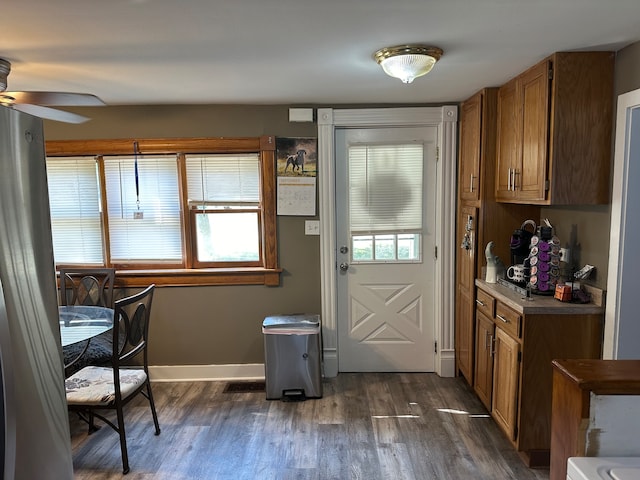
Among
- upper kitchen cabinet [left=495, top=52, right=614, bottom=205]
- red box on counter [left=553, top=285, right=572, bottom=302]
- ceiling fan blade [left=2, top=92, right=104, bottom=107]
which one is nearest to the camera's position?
ceiling fan blade [left=2, top=92, right=104, bottom=107]

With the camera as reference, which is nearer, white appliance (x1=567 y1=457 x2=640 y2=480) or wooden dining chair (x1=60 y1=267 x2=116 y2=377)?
white appliance (x1=567 y1=457 x2=640 y2=480)

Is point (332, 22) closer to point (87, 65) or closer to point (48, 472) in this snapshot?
point (87, 65)

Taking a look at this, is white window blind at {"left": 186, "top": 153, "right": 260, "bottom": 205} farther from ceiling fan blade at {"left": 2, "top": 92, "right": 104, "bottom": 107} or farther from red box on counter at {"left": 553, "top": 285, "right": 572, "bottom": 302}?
red box on counter at {"left": 553, "top": 285, "right": 572, "bottom": 302}

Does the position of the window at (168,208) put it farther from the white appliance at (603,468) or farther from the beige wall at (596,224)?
the white appliance at (603,468)

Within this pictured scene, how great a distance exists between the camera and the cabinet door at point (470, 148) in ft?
9.77

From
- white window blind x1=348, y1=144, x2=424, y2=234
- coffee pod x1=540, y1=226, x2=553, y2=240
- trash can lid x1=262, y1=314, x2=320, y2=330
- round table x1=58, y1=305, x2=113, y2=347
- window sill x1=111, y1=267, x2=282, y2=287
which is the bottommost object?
trash can lid x1=262, y1=314, x2=320, y2=330

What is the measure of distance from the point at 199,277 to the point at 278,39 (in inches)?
81.3

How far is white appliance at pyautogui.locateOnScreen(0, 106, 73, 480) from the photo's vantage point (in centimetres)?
100

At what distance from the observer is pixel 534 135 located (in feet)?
7.79

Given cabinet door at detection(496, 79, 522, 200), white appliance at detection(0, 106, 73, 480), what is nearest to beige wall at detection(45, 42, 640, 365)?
cabinet door at detection(496, 79, 522, 200)

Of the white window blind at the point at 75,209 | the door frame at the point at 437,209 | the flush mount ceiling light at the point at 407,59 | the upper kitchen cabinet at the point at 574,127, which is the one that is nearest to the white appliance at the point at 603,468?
the upper kitchen cabinet at the point at 574,127

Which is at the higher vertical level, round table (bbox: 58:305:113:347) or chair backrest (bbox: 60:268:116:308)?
chair backrest (bbox: 60:268:116:308)

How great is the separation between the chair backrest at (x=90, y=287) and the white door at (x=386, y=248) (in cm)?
175

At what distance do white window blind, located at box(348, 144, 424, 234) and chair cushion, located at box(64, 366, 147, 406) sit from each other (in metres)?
1.88
